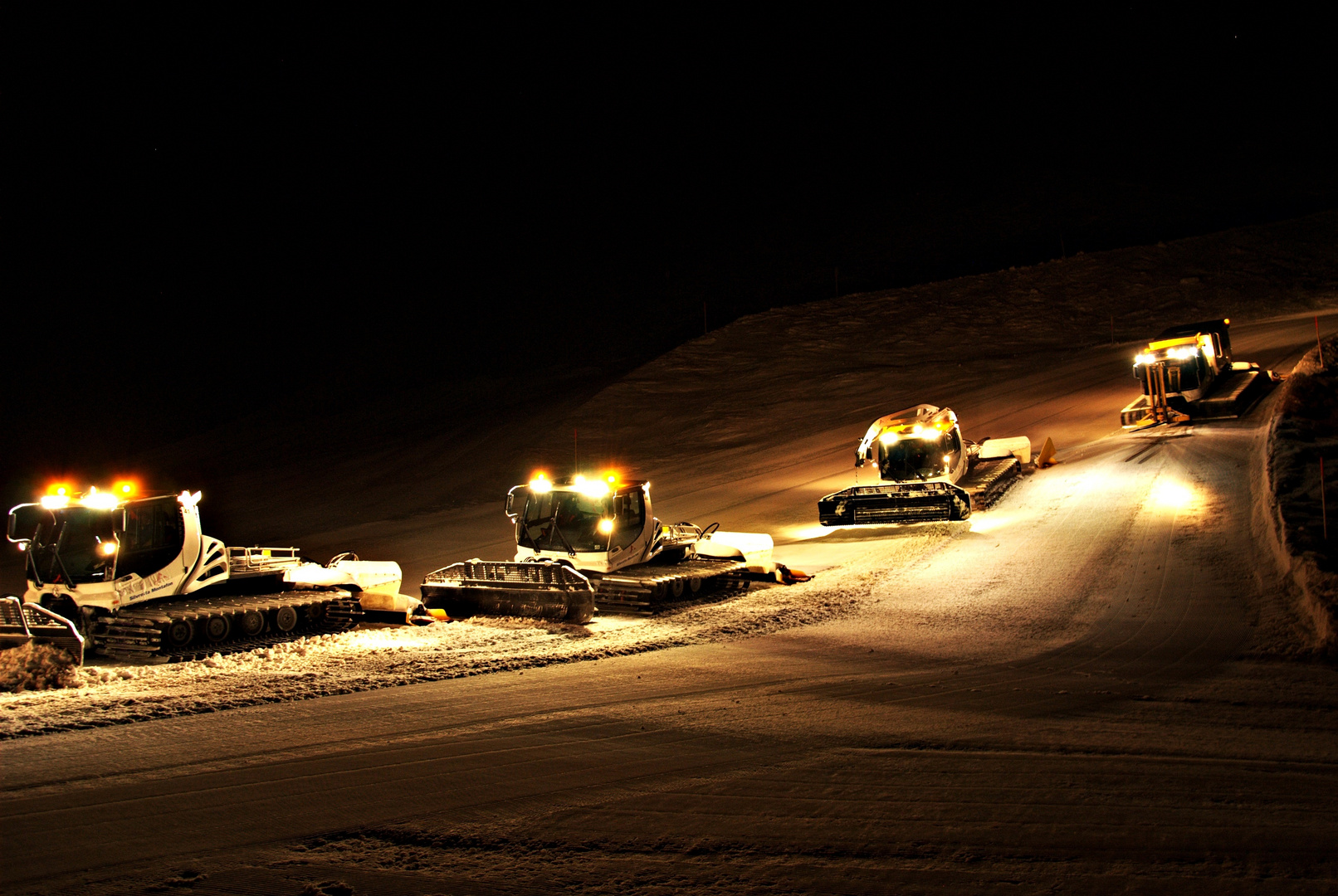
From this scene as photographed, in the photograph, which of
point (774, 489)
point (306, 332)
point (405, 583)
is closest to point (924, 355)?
point (774, 489)

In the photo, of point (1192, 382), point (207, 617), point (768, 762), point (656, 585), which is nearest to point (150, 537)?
point (207, 617)

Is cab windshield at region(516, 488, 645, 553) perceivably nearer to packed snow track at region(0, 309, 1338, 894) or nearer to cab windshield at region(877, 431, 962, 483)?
packed snow track at region(0, 309, 1338, 894)

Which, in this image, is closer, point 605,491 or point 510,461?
point 605,491

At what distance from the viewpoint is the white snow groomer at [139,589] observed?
10.9 m

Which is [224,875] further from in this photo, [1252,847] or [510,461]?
[510,461]

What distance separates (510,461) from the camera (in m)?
33.2

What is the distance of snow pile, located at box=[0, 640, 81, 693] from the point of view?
9430mm

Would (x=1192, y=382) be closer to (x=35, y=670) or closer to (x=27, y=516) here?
(x=27, y=516)

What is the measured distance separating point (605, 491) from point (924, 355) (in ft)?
107

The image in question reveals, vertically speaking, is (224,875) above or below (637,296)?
below

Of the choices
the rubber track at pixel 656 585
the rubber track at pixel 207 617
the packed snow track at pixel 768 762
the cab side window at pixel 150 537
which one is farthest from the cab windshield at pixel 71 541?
the rubber track at pixel 656 585

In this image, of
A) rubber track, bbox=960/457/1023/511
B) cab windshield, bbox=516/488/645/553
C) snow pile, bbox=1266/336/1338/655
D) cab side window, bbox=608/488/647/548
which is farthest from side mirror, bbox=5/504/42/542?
rubber track, bbox=960/457/1023/511

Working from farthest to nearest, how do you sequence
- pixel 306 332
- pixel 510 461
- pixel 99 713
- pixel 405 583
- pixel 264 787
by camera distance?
1. pixel 306 332
2. pixel 510 461
3. pixel 405 583
4. pixel 99 713
5. pixel 264 787

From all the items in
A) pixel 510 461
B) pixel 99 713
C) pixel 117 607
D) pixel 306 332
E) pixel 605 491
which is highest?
pixel 306 332
